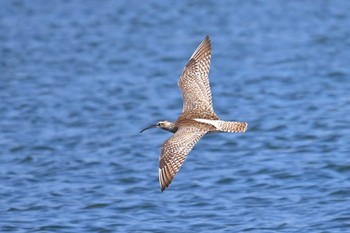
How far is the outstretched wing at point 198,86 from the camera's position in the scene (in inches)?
442

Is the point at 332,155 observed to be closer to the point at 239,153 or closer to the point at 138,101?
→ the point at 239,153

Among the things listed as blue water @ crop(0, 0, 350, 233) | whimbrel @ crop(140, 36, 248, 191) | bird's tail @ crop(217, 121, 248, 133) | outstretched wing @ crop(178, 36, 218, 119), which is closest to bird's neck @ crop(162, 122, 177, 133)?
whimbrel @ crop(140, 36, 248, 191)

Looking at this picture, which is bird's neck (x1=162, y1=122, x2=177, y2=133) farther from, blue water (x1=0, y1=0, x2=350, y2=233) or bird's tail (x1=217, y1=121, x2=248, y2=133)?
blue water (x1=0, y1=0, x2=350, y2=233)

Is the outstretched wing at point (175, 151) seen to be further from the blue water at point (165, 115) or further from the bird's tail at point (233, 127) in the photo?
the blue water at point (165, 115)

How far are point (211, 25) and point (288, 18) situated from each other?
6.26 feet

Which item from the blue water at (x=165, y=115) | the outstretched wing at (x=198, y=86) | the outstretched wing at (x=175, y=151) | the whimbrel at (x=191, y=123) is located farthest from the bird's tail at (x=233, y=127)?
the blue water at (x=165, y=115)

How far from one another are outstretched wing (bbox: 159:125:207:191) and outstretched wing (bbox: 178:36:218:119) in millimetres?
737

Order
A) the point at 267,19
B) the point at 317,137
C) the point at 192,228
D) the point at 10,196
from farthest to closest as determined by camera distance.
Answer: the point at 267,19
the point at 317,137
the point at 10,196
the point at 192,228

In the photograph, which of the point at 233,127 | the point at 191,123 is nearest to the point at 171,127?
the point at 191,123

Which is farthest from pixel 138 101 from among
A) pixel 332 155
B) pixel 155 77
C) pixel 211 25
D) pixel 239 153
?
pixel 211 25

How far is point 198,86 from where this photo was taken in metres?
11.6

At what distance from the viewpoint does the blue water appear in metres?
11.4

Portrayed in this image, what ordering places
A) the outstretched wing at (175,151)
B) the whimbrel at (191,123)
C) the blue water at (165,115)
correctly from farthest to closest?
the blue water at (165,115), the whimbrel at (191,123), the outstretched wing at (175,151)

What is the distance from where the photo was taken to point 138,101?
→ 17.4m
